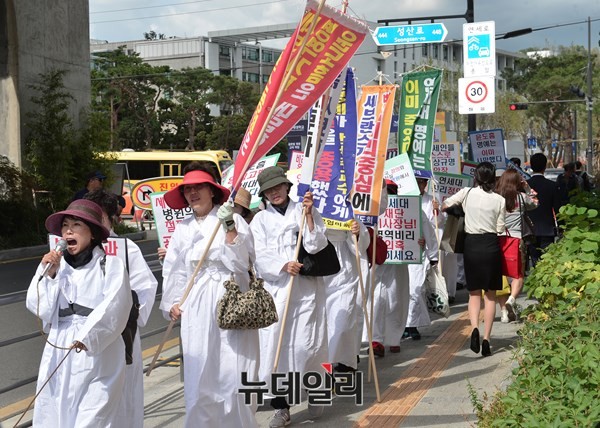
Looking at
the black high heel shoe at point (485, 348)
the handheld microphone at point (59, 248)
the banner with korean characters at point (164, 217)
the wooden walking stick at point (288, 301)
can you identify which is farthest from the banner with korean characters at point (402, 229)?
the handheld microphone at point (59, 248)

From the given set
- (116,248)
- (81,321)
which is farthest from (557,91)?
(81,321)

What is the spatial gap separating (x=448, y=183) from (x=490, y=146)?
414cm

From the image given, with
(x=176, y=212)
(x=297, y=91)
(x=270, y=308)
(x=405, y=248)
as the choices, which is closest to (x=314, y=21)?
(x=297, y=91)

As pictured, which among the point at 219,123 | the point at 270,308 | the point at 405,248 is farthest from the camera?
the point at 219,123

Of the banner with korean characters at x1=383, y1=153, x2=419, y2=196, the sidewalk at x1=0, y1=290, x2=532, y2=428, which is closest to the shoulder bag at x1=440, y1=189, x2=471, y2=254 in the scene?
the banner with korean characters at x1=383, y1=153, x2=419, y2=196

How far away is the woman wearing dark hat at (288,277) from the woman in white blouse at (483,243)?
2442 millimetres

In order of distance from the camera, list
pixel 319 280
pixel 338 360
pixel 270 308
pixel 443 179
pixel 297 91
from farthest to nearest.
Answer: pixel 443 179, pixel 338 360, pixel 319 280, pixel 297 91, pixel 270 308

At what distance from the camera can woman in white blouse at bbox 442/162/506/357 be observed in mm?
8742

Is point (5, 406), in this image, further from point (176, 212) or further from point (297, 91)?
point (297, 91)

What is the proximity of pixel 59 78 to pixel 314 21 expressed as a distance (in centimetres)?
1858

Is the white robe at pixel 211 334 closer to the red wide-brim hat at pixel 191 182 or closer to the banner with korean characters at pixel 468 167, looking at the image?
the red wide-brim hat at pixel 191 182

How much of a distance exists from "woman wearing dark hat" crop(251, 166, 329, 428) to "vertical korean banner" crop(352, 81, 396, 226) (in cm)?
118

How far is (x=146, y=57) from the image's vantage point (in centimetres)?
8669

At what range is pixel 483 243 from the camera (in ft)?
28.8
